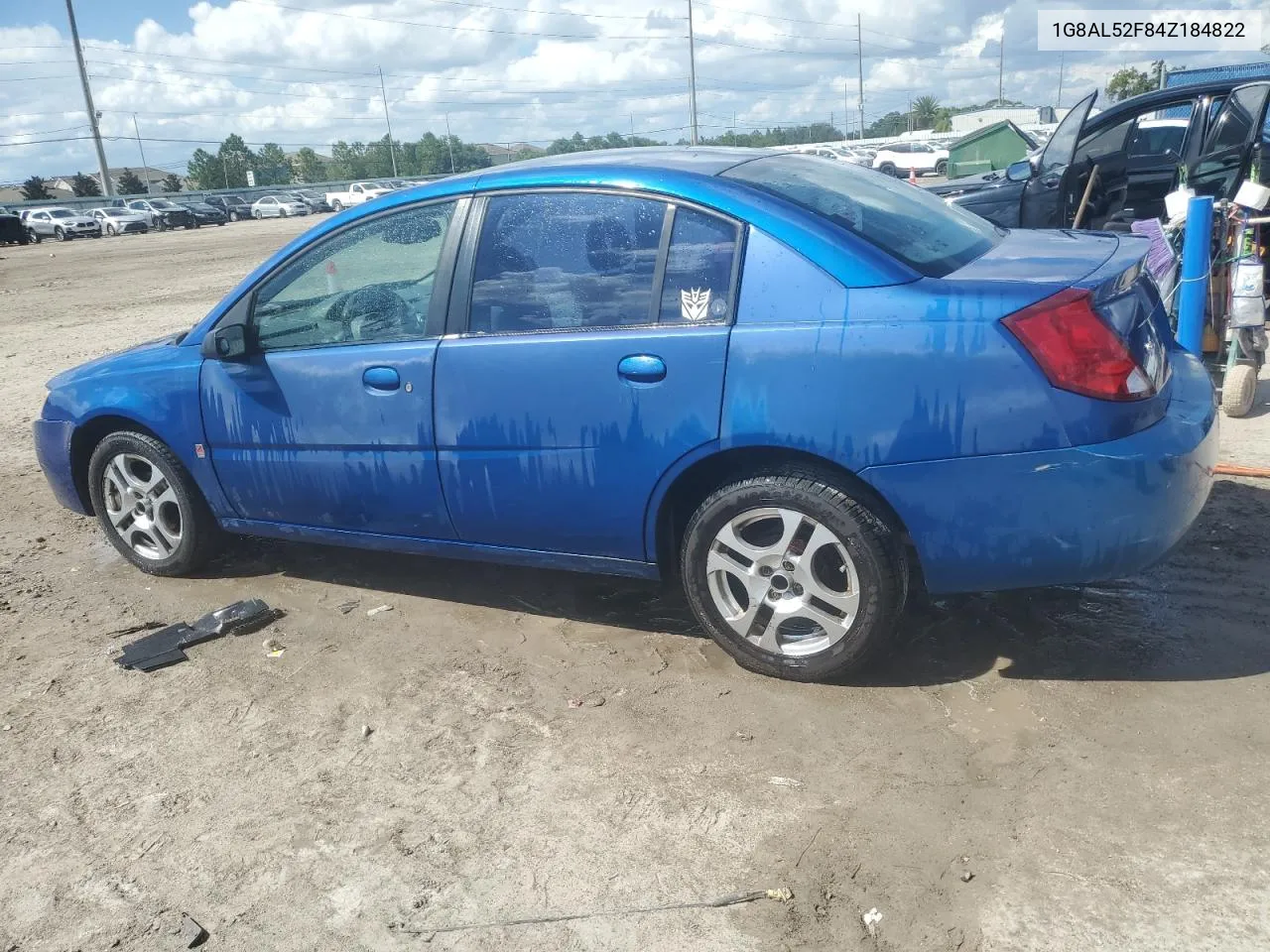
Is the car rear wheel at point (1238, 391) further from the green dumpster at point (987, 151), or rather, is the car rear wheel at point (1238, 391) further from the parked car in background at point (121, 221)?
the parked car in background at point (121, 221)

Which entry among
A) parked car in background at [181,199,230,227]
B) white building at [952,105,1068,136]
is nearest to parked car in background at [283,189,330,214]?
parked car in background at [181,199,230,227]

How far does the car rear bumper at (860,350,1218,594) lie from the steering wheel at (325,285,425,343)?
180 centimetres

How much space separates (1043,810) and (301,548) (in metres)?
3.69

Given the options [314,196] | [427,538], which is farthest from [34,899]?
Answer: [314,196]

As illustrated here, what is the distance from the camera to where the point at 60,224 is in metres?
46.5

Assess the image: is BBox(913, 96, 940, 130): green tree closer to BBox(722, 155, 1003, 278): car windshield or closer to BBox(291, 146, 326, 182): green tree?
BBox(291, 146, 326, 182): green tree

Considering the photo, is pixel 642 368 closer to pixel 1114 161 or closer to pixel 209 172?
pixel 1114 161

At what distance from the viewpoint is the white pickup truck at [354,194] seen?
55281mm

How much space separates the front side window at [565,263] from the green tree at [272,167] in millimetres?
90156

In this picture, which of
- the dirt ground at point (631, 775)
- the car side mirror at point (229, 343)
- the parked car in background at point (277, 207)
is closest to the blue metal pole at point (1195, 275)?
the dirt ground at point (631, 775)

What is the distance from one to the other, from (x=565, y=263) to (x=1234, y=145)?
6641mm

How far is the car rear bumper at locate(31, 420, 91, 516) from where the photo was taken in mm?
4984

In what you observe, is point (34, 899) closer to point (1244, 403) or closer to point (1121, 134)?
point (1244, 403)

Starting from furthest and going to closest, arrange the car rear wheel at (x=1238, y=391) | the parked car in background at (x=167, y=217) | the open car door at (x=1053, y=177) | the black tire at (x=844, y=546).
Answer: the parked car in background at (x=167, y=217) < the open car door at (x=1053, y=177) < the car rear wheel at (x=1238, y=391) < the black tire at (x=844, y=546)
